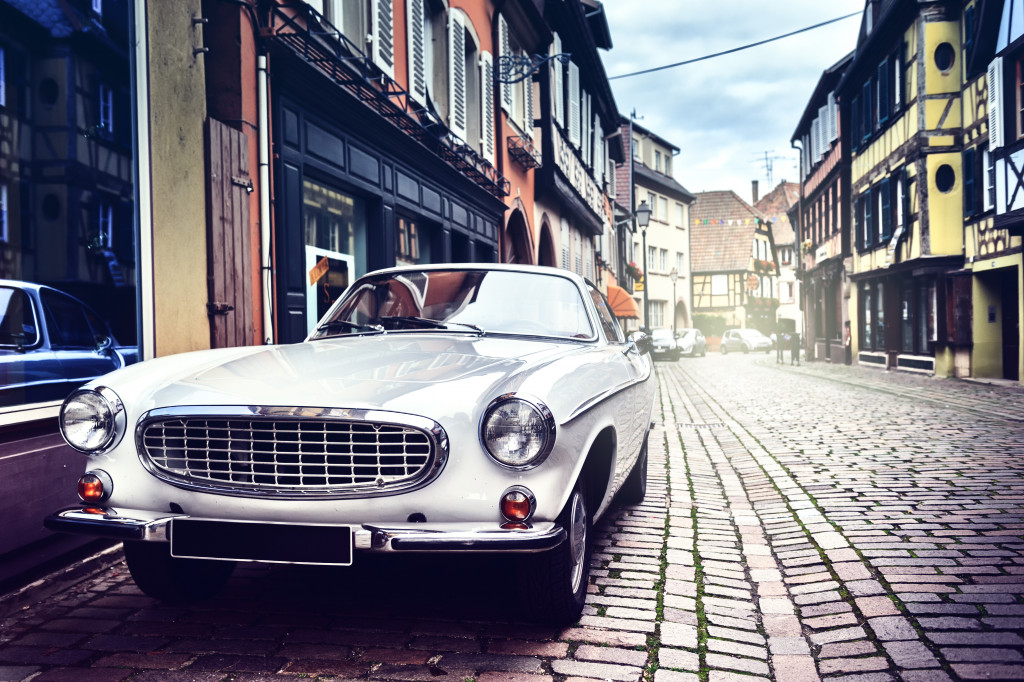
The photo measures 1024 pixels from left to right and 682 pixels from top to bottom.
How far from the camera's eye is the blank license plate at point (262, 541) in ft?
9.00

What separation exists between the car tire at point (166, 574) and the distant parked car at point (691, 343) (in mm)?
35761

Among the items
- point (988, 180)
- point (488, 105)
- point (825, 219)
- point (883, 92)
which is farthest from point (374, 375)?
point (825, 219)

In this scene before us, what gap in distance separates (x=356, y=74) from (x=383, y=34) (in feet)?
4.45

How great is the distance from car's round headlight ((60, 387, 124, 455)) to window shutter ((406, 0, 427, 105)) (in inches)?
307

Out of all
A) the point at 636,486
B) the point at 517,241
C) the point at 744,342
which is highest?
the point at 517,241

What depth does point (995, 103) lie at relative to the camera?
16.2 metres

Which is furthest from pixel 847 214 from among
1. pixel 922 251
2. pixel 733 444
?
pixel 733 444

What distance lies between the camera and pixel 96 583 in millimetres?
3830

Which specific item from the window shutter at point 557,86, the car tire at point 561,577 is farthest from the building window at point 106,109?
the window shutter at point 557,86

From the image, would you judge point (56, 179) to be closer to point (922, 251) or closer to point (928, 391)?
point (928, 391)

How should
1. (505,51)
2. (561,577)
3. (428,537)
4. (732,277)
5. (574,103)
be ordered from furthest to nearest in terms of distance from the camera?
1. (732,277)
2. (574,103)
3. (505,51)
4. (561,577)
5. (428,537)

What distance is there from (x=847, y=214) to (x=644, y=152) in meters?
24.3

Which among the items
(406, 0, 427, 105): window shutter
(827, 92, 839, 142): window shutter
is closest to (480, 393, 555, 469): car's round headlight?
(406, 0, 427, 105): window shutter

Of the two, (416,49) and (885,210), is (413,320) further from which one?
(885,210)
